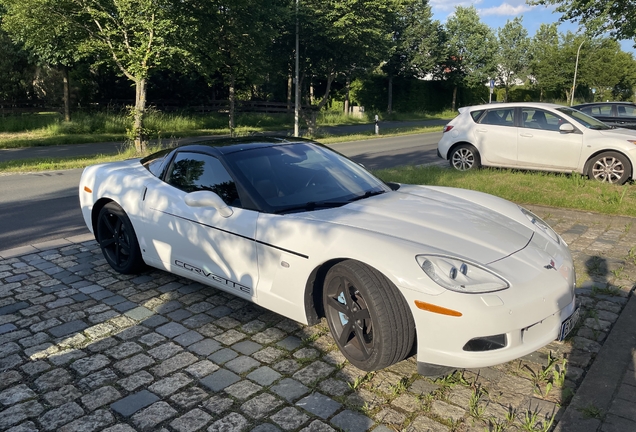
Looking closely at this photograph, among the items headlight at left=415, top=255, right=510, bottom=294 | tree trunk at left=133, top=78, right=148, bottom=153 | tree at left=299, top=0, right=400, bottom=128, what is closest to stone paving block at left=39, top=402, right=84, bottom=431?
headlight at left=415, top=255, right=510, bottom=294

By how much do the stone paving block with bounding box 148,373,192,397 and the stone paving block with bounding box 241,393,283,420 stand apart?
0.47 metres

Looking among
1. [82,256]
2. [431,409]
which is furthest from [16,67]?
[431,409]

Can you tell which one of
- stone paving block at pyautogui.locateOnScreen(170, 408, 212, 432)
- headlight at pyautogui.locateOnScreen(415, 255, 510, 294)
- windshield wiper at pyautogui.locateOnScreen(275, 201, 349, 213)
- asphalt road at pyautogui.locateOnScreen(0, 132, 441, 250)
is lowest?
stone paving block at pyautogui.locateOnScreen(170, 408, 212, 432)

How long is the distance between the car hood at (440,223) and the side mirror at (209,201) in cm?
65

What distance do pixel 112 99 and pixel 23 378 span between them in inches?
1196

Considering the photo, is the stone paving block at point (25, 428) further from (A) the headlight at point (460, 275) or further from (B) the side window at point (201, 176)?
(A) the headlight at point (460, 275)

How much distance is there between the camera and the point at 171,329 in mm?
4027

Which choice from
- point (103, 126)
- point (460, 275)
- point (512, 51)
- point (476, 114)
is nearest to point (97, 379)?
point (460, 275)

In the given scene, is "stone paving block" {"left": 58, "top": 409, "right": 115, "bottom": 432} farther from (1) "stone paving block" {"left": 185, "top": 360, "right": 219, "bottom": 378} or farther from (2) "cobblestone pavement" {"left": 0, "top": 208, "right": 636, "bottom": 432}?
(1) "stone paving block" {"left": 185, "top": 360, "right": 219, "bottom": 378}

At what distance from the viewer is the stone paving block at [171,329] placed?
394 centimetres

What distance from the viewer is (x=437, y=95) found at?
48.4m

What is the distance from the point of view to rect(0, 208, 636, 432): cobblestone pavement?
2883mm

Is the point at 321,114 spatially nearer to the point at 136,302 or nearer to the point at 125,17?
the point at 125,17

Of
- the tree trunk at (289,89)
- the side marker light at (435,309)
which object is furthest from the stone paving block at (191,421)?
the tree trunk at (289,89)
